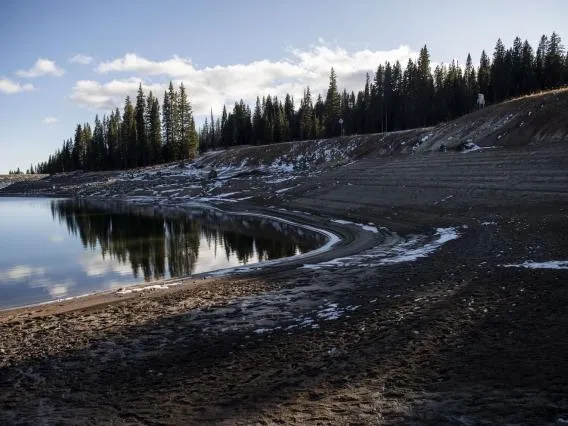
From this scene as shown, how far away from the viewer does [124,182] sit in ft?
259

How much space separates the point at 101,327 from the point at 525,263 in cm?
1069

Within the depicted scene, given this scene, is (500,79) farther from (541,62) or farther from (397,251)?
(397,251)

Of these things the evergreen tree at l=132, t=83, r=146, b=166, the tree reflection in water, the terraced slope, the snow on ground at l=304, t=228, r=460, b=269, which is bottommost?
the tree reflection in water

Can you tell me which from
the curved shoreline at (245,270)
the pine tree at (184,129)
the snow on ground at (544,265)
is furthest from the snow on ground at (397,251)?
the pine tree at (184,129)

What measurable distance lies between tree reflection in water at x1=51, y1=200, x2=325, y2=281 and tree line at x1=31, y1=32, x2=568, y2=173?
165 ft

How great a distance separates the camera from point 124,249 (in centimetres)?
2436

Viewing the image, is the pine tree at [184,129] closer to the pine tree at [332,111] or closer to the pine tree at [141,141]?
the pine tree at [141,141]

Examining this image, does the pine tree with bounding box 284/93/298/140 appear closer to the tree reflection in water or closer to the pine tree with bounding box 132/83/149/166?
the pine tree with bounding box 132/83/149/166

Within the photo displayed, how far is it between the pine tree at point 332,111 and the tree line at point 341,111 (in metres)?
0.19

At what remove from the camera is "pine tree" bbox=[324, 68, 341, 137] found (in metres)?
89.6

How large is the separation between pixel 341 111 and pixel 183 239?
73.1 metres

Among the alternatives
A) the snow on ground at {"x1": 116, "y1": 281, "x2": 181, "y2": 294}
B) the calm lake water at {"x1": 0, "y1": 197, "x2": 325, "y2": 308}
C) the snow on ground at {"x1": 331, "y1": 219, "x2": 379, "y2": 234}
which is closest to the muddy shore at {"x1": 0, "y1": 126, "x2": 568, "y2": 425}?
the snow on ground at {"x1": 116, "y1": 281, "x2": 181, "y2": 294}

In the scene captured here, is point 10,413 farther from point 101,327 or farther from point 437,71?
point 437,71

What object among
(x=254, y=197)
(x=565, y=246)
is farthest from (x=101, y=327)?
(x=254, y=197)
